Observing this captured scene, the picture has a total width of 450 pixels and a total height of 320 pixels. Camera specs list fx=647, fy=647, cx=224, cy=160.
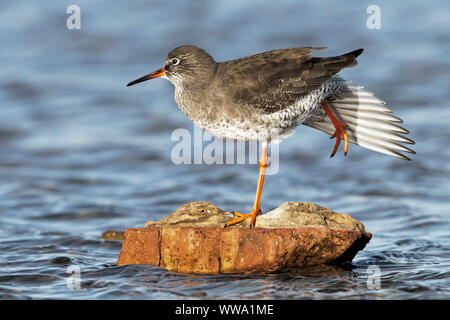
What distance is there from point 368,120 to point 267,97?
1.41 metres

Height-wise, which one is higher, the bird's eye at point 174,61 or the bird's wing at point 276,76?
the bird's eye at point 174,61

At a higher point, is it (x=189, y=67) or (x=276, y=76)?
(x=189, y=67)

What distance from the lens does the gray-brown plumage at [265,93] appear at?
6207 millimetres

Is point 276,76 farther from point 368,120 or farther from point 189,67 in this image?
point 368,120

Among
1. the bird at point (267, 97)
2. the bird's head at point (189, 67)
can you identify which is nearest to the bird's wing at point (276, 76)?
the bird at point (267, 97)

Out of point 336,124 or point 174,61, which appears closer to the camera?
point 174,61

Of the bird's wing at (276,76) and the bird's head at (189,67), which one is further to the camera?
the bird's head at (189,67)

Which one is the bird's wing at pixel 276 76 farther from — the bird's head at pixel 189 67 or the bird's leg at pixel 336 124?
the bird's leg at pixel 336 124

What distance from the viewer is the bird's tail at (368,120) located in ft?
23.0

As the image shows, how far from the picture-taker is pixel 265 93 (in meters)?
6.32

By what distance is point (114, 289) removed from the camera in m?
Result: 5.50

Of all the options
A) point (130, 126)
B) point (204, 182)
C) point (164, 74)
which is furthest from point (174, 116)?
point (164, 74)

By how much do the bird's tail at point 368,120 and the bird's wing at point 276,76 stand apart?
1.65 feet

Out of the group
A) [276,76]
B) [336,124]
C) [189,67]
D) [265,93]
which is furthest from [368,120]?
[189,67]
